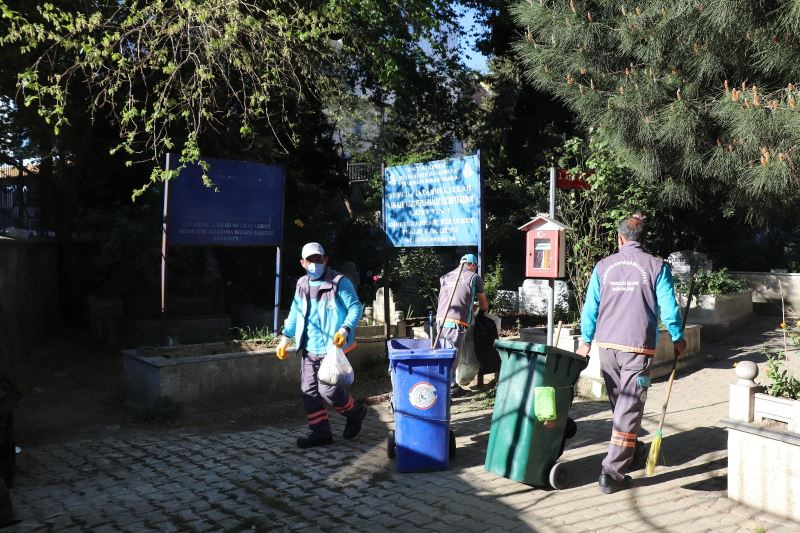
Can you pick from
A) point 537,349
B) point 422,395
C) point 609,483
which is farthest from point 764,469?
point 422,395

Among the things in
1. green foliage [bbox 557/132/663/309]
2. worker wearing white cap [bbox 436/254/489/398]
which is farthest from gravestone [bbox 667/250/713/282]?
worker wearing white cap [bbox 436/254/489/398]

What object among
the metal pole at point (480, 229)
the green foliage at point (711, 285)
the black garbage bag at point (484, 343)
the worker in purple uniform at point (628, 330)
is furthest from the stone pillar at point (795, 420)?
the green foliage at point (711, 285)

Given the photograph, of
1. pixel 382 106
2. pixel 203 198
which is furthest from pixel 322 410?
pixel 382 106

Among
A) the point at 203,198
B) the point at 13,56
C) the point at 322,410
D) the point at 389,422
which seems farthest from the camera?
the point at 13,56

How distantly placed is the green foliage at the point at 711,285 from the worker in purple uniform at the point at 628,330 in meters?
6.98

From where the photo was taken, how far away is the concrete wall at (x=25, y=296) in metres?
9.80

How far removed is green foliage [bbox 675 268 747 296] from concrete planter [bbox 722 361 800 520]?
288 inches

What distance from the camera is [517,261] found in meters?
20.3

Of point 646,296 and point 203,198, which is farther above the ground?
point 203,198

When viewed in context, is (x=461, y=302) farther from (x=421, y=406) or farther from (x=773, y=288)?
(x=773, y=288)

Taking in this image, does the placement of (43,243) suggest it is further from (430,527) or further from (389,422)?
(430,527)

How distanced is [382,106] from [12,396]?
1358 centimetres

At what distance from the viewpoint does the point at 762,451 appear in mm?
4219

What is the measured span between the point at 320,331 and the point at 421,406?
134cm
